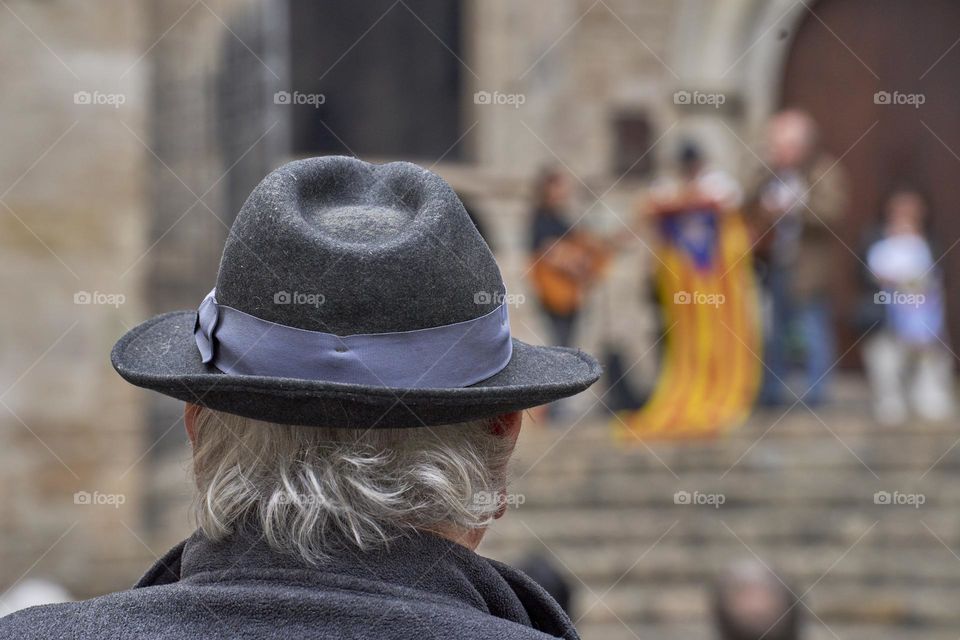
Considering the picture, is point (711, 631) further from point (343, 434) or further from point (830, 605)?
point (343, 434)

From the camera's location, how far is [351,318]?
1096 millimetres

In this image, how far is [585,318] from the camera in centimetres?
841

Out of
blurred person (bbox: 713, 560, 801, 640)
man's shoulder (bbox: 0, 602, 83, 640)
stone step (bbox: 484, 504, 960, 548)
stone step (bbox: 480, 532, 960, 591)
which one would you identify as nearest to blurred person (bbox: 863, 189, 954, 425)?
stone step (bbox: 484, 504, 960, 548)

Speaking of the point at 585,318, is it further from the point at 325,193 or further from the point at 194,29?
the point at 325,193

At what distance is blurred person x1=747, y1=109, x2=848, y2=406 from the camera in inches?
267

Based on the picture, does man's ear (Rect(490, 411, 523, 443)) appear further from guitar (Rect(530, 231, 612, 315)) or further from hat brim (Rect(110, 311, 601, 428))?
guitar (Rect(530, 231, 612, 315))

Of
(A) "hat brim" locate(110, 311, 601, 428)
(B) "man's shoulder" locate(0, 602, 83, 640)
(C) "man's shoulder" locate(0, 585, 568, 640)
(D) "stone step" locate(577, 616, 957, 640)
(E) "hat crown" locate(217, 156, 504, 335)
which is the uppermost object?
(E) "hat crown" locate(217, 156, 504, 335)

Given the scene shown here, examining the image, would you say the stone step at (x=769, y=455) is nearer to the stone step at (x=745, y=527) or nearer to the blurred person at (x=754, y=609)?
the stone step at (x=745, y=527)

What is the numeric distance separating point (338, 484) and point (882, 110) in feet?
30.3

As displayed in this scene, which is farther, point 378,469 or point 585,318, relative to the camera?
point 585,318

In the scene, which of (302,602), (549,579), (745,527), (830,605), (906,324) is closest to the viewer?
(302,602)

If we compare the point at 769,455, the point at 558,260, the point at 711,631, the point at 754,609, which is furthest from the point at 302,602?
the point at 558,260

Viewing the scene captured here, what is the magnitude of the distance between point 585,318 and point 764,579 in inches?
202

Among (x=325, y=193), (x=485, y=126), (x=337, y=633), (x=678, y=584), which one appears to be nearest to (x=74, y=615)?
(x=337, y=633)
